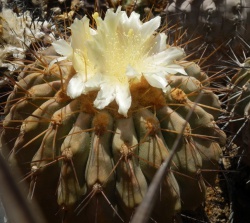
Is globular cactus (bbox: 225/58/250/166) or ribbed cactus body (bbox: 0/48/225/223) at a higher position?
ribbed cactus body (bbox: 0/48/225/223)

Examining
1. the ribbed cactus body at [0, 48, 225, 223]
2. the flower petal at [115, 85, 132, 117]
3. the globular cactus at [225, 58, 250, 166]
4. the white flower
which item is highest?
the white flower

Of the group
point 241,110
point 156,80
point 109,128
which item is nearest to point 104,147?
point 109,128

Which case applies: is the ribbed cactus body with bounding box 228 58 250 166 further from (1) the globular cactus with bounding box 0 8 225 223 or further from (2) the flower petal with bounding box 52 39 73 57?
(2) the flower petal with bounding box 52 39 73 57

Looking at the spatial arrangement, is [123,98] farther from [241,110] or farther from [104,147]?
[241,110]

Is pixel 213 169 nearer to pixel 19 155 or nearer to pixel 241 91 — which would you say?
pixel 241 91

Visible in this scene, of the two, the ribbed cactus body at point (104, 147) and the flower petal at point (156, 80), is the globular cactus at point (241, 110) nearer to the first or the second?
the ribbed cactus body at point (104, 147)

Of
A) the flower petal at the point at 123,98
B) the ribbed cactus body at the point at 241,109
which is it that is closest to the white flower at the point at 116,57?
the flower petal at the point at 123,98

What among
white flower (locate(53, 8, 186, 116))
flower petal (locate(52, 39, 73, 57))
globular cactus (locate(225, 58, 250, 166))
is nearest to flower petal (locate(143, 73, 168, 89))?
white flower (locate(53, 8, 186, 116))
